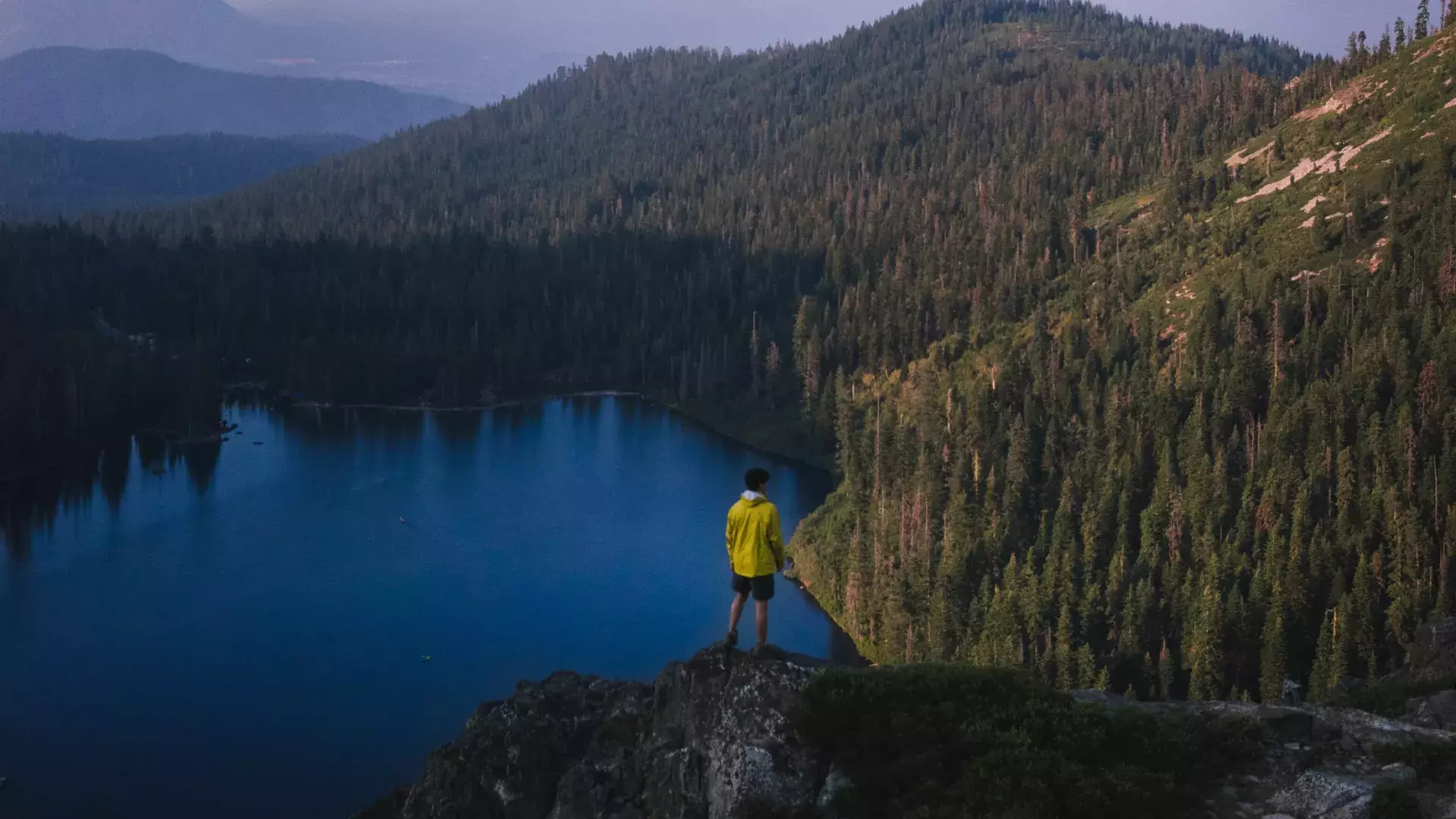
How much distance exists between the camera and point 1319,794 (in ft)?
53.0

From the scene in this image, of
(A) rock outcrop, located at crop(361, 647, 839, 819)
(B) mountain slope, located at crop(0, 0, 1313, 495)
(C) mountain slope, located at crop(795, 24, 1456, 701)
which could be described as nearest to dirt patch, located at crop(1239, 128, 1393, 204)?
(C) mountain slope, located at crop(795, 24, 1456, 701)

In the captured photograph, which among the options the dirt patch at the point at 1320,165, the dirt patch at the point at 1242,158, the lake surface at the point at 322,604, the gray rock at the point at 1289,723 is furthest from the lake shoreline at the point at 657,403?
the gray rock at the point at 1289,723

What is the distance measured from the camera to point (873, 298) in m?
140

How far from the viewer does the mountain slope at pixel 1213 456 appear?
60.7 metres

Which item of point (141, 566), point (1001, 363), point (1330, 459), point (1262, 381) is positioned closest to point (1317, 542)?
point (1330, 459)

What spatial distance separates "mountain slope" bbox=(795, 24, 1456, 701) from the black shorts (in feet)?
144

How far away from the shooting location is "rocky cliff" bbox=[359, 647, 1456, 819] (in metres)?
16.1

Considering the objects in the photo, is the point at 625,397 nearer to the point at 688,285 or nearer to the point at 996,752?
the point at 688,285

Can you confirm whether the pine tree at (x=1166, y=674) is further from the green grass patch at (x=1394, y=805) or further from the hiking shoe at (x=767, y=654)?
the green grass patch at (x=1394, y=805)

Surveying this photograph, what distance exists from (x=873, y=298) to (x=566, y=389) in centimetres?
4325

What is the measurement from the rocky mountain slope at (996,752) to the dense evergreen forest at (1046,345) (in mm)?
42371

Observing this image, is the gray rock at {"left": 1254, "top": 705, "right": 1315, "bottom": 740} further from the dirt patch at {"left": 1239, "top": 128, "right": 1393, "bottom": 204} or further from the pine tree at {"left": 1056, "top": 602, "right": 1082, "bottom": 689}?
the dirt patch at {"left": 1239, "top": 128, "right": 1393, "bottom": 204}

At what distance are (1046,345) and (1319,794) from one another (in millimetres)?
89163

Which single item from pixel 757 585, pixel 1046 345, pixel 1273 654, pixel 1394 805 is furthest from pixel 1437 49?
pixel 757 585
